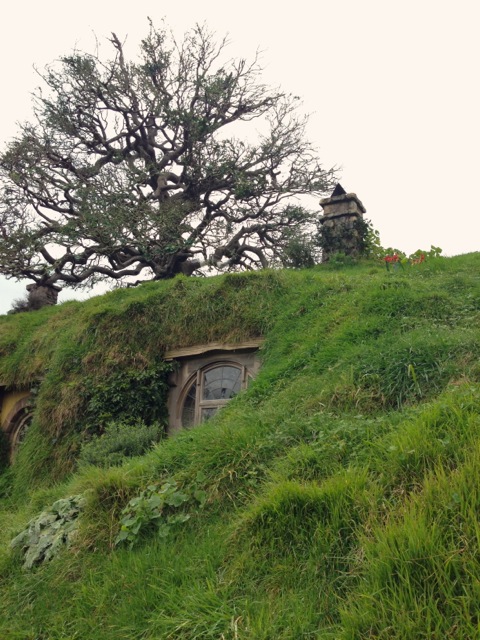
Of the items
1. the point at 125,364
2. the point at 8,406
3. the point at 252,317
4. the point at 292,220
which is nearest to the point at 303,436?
the point at 252,317

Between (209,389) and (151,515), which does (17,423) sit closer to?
(209,389)

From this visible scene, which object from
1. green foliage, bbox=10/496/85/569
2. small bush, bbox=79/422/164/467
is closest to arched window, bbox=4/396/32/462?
small bush, bbox=79/422/164/467

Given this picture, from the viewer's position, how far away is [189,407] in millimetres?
10430

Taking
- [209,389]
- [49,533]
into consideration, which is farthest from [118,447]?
[209,389]

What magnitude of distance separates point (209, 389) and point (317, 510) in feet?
21.1

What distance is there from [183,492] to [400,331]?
12.4ft

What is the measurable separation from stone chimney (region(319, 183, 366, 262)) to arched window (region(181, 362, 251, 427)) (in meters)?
6.01

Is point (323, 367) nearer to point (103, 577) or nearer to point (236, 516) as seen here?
point (236, 516)

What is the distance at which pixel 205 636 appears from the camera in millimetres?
3379

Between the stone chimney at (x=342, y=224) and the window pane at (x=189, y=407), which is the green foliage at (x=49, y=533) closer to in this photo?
the window pane at (x=189, y=407)

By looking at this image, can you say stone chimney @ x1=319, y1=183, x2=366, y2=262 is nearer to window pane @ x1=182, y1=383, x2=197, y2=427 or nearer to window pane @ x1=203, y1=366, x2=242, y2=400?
window pane @ x1=203, y1=366, x2=242, y2=400

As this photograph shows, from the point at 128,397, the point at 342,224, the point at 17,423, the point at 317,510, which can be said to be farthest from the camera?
the point at 342,224

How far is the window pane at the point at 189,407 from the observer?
10.4 meters

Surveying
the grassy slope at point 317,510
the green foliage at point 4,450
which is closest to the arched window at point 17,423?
the green foliage at point 4,450
